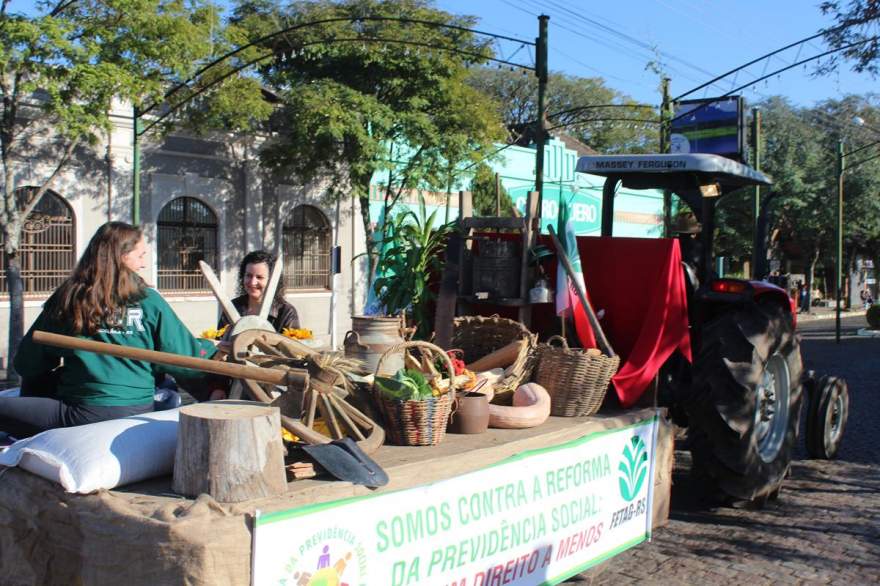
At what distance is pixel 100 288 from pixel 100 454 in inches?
35.4

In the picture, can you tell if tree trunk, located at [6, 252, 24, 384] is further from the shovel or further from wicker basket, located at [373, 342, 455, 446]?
the shovel

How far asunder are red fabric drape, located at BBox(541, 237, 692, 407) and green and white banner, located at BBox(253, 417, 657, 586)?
0.39 metres

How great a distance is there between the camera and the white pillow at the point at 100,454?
3010 millimetres

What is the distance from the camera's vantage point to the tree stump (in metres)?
2.98

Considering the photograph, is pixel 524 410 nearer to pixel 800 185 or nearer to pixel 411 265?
pixel 411 265

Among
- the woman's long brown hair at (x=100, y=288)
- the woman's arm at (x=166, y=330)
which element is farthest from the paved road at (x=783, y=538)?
the woman's long brown hair at (x=100, y=288)

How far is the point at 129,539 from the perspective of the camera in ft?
9.41

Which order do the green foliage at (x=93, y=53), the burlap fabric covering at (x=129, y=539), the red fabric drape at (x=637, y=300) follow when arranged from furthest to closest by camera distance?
the green foliage at (x=93, y=53) → the red fabric drape at (x=637, y=300) → the burlap fabric covering at (x=129, y=539)

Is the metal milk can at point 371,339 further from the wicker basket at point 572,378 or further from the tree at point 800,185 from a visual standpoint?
the tree at point 800,185

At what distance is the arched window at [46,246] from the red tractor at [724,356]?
11.7 m

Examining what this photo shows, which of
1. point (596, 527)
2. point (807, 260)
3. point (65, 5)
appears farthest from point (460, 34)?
point (807, 260)

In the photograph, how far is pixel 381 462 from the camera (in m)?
3.67

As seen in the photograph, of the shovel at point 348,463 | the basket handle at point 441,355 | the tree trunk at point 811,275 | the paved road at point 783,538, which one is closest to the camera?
the shovel at point 348,463

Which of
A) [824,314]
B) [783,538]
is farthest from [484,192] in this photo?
[824,314]
